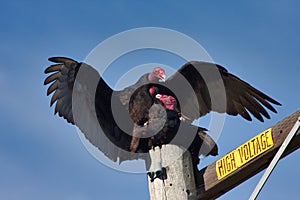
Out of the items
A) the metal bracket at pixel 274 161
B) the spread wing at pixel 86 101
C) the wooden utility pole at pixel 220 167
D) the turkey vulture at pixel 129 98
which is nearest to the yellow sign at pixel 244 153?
the wooden utility pole at pixel 220 167

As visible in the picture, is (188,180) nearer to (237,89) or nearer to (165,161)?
(165,161)

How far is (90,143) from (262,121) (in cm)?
143

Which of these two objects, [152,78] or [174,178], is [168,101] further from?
[174,178]

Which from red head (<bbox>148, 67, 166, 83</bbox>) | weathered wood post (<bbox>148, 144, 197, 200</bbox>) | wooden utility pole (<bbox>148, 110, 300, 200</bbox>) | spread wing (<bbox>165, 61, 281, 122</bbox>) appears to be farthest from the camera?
red head (<bbox>148, 67, 166, 83</bbox>)

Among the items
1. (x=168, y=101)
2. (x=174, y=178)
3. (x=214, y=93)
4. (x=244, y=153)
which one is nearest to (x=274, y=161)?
(x=244, y=153)

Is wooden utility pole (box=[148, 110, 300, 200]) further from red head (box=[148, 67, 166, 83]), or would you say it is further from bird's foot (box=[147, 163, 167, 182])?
red head (box=[148, 67, 166, 83])

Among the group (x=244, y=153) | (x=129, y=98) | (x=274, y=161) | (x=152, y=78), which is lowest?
(x=274, y=161)

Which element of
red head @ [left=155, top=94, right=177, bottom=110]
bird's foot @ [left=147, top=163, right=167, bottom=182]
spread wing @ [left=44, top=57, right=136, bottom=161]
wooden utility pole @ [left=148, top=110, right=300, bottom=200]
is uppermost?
spread wing @ [left=44, top=57, right=136, bottom=161]

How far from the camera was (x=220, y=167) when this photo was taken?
4586 mm

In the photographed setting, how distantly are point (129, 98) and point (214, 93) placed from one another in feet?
2.69

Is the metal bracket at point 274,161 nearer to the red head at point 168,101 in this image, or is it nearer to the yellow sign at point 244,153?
the yellow sign at point 244,153

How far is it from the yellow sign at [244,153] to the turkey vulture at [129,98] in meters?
0.96

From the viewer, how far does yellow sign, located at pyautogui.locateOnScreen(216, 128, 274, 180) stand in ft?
13.9

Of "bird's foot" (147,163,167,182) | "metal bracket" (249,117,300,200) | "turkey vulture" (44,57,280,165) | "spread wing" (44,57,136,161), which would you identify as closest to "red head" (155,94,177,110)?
"turkey vulture" (44,57,280,165)
